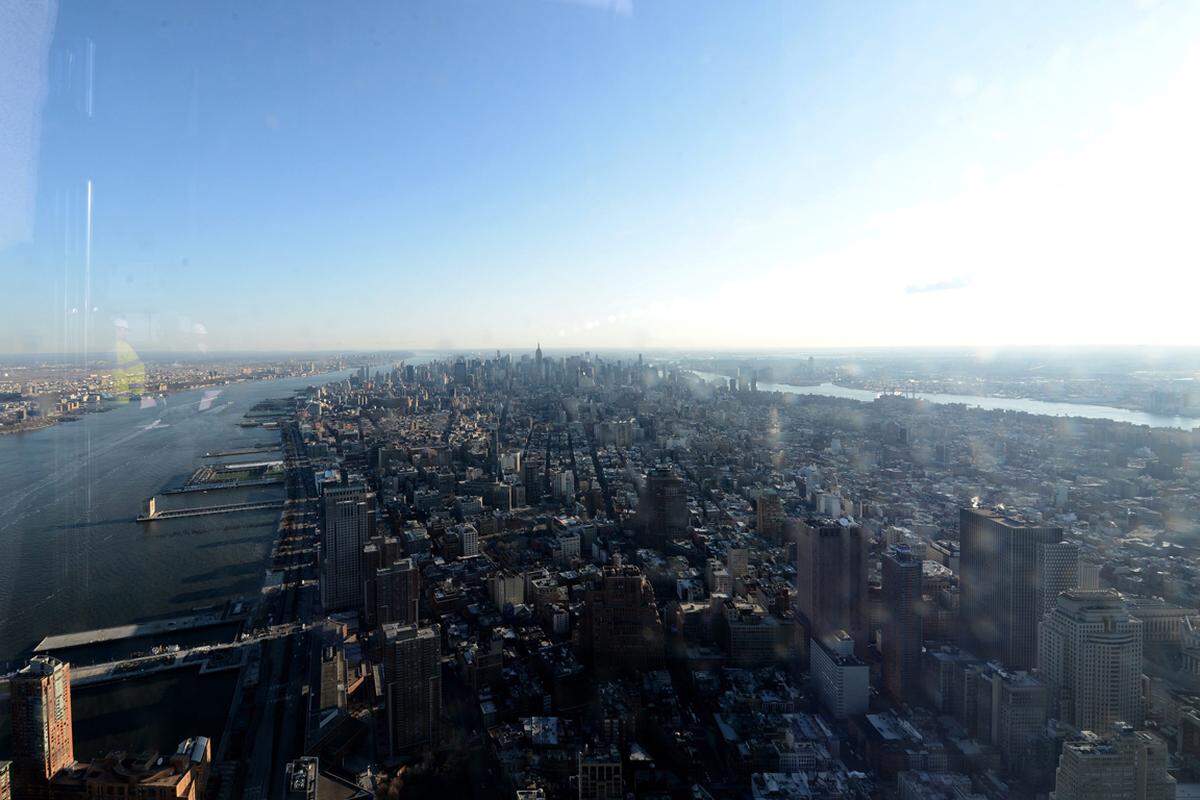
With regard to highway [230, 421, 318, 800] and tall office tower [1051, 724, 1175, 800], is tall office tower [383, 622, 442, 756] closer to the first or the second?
highway [230, 421, 318, 800]

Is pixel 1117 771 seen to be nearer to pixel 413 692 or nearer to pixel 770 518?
pixel 413 692

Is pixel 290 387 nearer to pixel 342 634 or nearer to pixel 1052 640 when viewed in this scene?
pixel 342 634

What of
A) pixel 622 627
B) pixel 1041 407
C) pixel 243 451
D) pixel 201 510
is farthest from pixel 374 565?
A: pixel 1041 407

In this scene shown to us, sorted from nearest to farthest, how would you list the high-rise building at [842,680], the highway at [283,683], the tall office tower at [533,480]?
1. the highway at [283,683]
2. the high-rise building at [842,680]
3. the tall office tower at [533,480]

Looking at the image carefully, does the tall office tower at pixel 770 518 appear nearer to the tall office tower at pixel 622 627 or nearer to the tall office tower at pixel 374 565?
the tall office tower at pixel 622 627

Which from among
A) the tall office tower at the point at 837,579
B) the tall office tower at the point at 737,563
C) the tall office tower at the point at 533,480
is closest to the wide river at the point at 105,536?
the tall office tower at the point at 533,480
